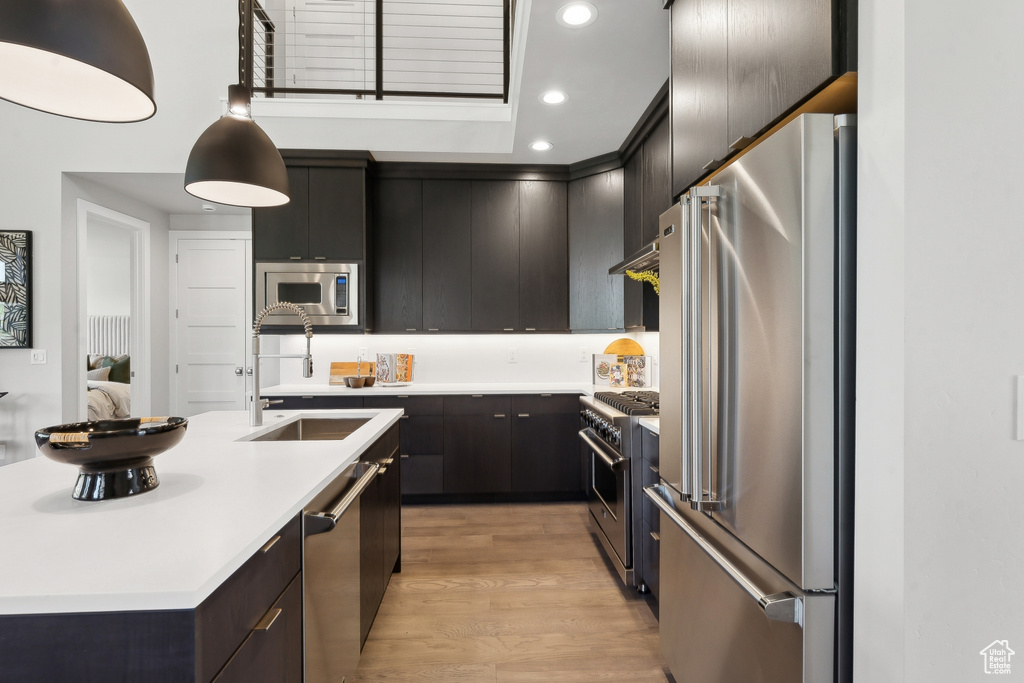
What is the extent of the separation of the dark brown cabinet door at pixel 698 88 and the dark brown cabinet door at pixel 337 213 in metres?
2.55

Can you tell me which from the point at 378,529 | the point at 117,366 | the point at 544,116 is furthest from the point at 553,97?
the point at 117,366

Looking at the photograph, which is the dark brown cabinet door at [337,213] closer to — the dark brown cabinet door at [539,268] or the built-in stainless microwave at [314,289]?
the built-in stainless microwave at [314,289]

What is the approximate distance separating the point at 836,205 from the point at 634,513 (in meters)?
1.78

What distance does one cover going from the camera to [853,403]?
3.40 ft

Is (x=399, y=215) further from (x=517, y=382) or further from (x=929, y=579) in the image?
(x=929, y=579)

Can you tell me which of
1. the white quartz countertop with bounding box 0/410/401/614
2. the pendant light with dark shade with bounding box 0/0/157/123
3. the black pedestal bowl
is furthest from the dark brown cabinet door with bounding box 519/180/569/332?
the black pedestal bowl

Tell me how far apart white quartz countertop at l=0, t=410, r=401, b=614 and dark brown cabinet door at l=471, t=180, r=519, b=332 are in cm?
255

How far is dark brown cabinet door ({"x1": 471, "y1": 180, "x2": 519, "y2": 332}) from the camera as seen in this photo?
4.07 m

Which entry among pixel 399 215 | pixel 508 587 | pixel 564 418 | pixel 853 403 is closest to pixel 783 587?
pixel 853 403

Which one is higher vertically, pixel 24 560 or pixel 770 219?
pixel 770 219

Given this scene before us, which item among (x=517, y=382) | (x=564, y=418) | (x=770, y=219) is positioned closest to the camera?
(x=770, y=219)

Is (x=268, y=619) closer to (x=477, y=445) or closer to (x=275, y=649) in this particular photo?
(x=275, y=649)

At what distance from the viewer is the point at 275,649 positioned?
1.06 metres

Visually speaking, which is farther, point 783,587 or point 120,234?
point 120,234
